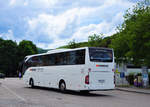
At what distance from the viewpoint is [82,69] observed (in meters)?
18.1

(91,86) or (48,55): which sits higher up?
(48,55)

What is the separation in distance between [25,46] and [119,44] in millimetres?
60364

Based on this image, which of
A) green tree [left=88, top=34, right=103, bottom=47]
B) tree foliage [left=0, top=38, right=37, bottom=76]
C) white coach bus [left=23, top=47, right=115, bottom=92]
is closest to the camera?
white coach bus [left=23, top=47, right=115, bottom=92]

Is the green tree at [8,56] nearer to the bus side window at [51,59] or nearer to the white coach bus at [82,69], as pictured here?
the bus side window at [51,59]

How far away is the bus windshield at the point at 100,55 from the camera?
1798 cm

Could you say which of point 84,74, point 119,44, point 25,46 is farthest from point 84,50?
point 25,46

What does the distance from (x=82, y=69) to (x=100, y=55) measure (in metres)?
1.59

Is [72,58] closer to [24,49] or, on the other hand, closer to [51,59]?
[51,59]

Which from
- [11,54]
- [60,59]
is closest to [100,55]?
[60,59]

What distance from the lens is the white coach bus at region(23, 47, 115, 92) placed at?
1791cm

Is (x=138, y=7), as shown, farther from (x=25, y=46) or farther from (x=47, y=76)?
(x=25, y=46)

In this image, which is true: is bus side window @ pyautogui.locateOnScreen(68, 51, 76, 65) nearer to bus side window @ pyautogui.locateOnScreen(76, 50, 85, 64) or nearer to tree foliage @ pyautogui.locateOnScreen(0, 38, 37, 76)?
bus side window @ pyautogui.locateOnScreen(76, 50, 85, 64)

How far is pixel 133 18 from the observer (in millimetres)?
33812

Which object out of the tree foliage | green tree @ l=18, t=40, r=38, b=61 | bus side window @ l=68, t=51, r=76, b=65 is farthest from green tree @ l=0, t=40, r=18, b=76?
bus side window @ l=68, t=51, r=76, b=65
